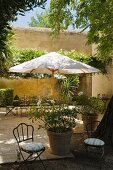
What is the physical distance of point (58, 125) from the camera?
838 centimetres

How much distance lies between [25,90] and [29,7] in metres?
12.0

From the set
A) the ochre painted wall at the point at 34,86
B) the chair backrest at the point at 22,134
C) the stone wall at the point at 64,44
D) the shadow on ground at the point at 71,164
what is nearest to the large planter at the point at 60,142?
the shadow on ground at the point at 71,164

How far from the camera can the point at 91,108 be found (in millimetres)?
11523

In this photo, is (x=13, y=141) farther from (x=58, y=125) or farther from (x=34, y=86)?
(x=34, y=86)

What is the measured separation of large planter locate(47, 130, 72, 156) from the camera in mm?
8203

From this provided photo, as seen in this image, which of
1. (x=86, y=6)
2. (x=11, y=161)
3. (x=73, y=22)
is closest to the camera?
(x=11, y=161)

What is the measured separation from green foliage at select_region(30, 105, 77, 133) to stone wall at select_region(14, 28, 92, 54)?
37.6 ft

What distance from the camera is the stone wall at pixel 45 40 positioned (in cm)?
1994

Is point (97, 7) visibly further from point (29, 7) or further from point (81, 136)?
point (81, 136)

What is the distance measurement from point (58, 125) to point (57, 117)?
0.74 ft

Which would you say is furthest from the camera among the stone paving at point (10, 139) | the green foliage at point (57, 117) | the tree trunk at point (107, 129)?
the tree trunk at point (107, 129)

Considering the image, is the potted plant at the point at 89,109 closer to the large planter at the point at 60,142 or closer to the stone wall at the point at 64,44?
the large planter at the point at 60,142

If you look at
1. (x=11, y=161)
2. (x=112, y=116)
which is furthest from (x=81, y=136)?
(x=11, y=161)

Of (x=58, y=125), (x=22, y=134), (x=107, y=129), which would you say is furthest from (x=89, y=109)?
(x=22, y=134)
